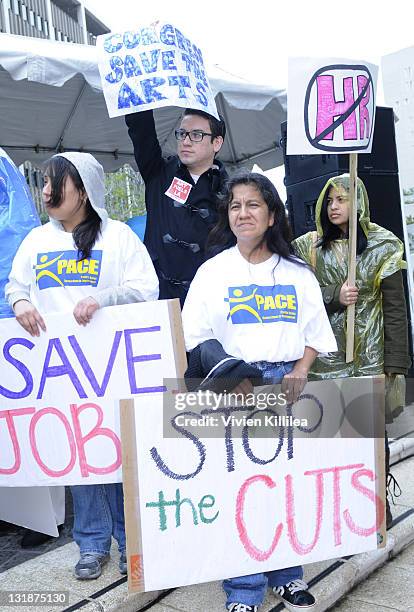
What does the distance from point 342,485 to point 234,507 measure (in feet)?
1.33

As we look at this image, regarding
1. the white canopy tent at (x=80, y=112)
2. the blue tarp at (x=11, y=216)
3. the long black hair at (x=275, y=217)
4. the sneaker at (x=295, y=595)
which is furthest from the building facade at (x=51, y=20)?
the sneaker at (x=295, y=595)

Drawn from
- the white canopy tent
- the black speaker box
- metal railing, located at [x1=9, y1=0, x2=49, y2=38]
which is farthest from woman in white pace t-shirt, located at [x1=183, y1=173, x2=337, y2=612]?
metal railing, located at [x1=9, y1=0, x2=49, y2=38]

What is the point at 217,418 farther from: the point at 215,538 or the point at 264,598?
the point at 264,598

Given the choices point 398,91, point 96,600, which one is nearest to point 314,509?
point 96,600

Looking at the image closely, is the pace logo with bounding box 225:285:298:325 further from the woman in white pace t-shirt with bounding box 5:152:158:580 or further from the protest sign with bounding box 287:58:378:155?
the protest sign with bounding box 287:58:378:155

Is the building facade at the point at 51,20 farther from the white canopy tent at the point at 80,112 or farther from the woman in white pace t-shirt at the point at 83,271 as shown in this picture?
the woman in white pace t-shirt at the point at 83,271

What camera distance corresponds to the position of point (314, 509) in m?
2.20

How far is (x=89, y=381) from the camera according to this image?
2330mm

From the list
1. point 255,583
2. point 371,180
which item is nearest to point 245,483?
point 255,583

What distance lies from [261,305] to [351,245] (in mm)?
680

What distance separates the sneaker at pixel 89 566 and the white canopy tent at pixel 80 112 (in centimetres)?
258

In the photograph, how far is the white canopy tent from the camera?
3.70 m

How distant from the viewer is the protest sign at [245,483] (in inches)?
79.7

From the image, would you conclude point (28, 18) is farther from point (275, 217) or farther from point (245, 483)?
point (245, 483)
